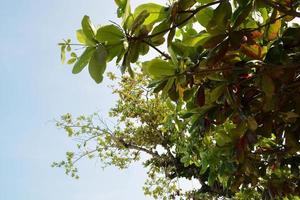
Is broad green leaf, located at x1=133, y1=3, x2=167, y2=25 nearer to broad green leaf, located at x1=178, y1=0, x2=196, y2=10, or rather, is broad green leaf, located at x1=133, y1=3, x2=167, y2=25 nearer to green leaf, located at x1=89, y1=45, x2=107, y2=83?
broad green leaf, located at x1=178, y1=0, x2=196, y2=10

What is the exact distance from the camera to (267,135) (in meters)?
2.93

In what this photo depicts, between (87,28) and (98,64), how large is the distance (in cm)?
19

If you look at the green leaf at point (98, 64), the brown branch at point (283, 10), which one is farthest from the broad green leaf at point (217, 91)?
the green leaf at point (98, 64)

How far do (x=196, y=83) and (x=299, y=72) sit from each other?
0.64 metres

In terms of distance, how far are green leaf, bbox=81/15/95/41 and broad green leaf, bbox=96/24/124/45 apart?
6 centimetres

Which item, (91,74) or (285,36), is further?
(285,36)

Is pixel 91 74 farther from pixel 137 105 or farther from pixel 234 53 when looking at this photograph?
pixel 137 105

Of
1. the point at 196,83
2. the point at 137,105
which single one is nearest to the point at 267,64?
the point at 196,83

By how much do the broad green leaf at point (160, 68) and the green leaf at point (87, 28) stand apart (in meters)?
0.34

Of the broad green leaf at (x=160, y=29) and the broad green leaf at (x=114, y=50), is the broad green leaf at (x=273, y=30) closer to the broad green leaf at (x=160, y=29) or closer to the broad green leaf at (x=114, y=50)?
the broad green leaf at (x=160, y=29)

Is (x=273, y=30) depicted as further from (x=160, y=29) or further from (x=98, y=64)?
(x=98, y=64)

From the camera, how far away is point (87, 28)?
6.74 ft

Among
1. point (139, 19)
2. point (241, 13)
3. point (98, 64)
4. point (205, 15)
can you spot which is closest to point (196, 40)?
point (205, 15)

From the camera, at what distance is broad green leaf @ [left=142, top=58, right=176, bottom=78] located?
2.16 metres
